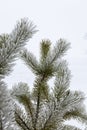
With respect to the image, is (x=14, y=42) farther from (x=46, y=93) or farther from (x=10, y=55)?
(x=46, y=93)

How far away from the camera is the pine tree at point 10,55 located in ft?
5.32

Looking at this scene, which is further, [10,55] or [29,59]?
[29,59]

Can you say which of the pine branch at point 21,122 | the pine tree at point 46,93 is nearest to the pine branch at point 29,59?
the pine tree at point 46,93

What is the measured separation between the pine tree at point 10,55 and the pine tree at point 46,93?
653 millimetres

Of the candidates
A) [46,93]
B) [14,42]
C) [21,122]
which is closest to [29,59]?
[46,93]

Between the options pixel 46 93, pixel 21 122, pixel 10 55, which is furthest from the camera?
pixel 46 93

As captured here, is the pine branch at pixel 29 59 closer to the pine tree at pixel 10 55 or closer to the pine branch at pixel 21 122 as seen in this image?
the pine branch at pixel 21 122

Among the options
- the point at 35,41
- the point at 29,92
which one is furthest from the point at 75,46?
the point at 29,92

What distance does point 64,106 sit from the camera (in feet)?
7.41

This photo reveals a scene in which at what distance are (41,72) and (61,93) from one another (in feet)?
1.71

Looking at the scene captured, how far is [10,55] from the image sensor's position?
65.1 inches

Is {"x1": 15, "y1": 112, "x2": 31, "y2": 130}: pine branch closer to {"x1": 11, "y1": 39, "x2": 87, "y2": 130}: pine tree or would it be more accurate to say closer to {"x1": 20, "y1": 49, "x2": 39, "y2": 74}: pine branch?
{"x1": 11, "y1": 39, "x2": 87, "y2": 130}: pine tree

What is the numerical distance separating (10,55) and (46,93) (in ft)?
4.77

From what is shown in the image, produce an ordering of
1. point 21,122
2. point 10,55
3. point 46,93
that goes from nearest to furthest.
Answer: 1. point 10,55
2. point 21,122
3. point 46,93
